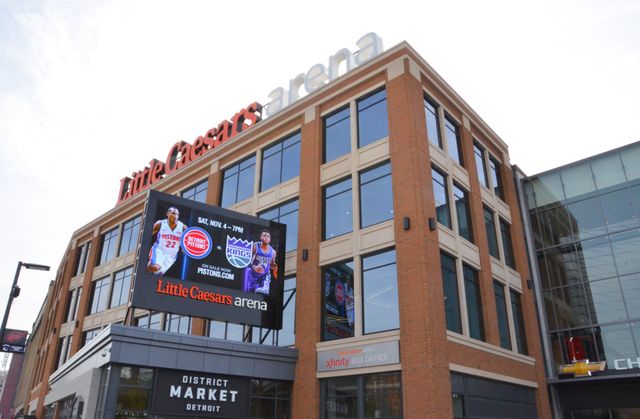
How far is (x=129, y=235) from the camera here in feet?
125

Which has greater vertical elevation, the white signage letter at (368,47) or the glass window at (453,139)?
the white signage letter at (368,47)

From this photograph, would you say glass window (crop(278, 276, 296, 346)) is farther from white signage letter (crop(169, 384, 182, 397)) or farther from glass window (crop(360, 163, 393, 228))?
white signage letter (crop(169, 384, 182, 397))

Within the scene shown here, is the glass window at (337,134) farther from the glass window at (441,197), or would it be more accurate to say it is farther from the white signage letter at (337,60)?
the glass window at (441,197)

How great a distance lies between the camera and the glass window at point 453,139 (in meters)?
25.1

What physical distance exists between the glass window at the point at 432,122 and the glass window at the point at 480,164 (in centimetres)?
387

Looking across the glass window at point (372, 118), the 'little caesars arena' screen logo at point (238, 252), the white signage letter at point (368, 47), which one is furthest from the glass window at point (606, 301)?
the 'little caesars arena' screen logo at point (238, 252)

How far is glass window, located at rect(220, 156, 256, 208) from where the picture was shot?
1143 inches

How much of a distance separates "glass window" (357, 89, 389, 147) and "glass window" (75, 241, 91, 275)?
29.1m

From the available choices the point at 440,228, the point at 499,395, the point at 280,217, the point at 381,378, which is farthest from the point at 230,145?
Result: the point at 499,395

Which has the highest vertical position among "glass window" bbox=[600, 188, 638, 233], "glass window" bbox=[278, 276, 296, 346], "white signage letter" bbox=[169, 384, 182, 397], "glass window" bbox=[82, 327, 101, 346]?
"glass window" bbox=[600, 188, 638, 233]

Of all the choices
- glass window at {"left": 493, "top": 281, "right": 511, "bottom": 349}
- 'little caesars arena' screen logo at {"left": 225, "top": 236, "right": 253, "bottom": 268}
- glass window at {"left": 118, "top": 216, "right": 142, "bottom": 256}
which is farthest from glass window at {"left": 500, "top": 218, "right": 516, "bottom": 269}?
glass window at {"left": 118, "top": 216, "right": 142, "bottom": 256}

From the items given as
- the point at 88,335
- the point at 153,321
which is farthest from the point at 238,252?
the point at 88,335

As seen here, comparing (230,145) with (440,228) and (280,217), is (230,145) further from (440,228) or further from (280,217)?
(440,228)

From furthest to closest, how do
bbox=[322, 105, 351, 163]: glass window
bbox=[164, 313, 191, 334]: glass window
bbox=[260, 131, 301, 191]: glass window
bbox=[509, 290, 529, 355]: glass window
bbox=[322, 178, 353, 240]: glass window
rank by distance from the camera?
bbox=[164, 313, 191, 334]: glass window, bbox=[260, 131, 301, 191]: glass window, bbox=[509, 290, 529, 355]: glass window, bbox=[322, 105, 351, 163]: glass window, bbox=[322, 178, 353, 240]: glass window
